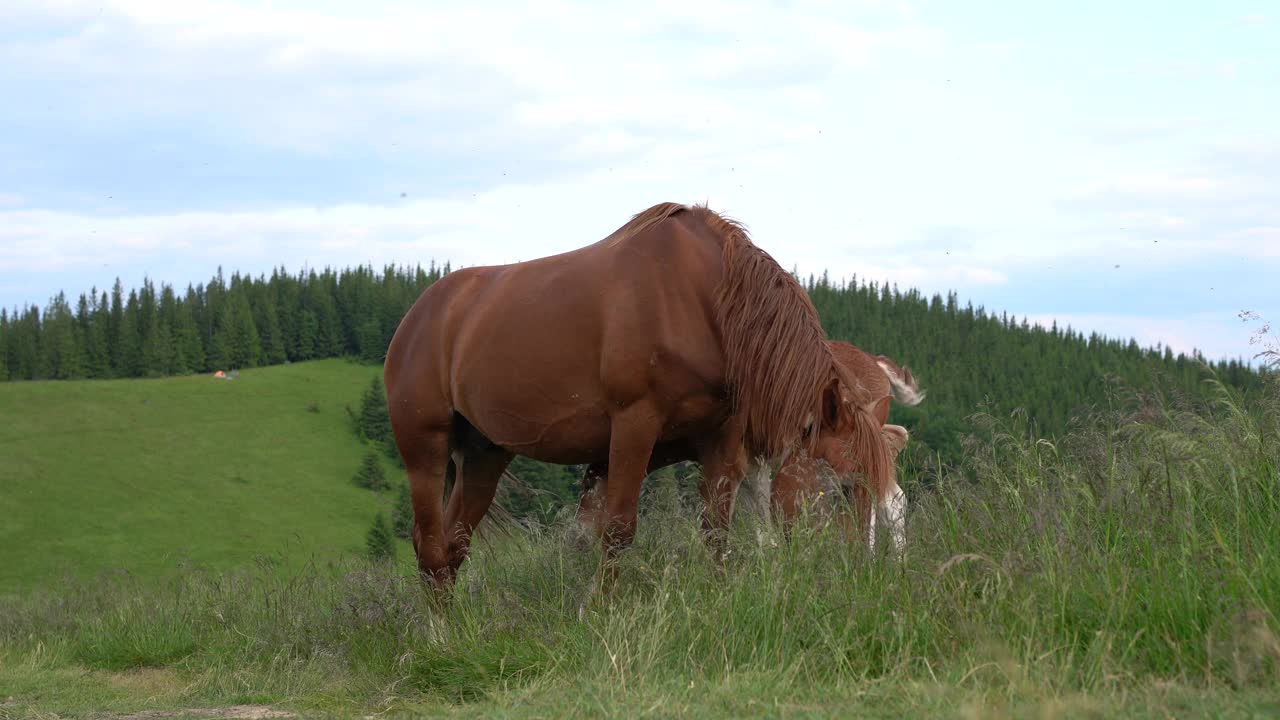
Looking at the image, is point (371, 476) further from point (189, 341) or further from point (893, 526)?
point (893, 526)

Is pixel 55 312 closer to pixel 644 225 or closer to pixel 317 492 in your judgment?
pixel 317 492

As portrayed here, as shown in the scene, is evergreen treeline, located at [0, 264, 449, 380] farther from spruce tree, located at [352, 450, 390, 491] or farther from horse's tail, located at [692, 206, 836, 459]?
horse's tail, located at [692, 206, 836, 459]

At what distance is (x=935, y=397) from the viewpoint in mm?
80312

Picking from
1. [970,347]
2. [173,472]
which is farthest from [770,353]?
[970,347]

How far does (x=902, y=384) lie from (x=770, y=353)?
436 centimetres

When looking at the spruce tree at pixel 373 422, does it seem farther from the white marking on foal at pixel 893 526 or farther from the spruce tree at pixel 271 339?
the white marking on foal at pixel 893 526

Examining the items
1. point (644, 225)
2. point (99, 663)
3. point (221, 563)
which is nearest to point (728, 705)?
point (644, 225)

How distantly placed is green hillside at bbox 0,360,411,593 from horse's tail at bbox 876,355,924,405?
4743 centimetres

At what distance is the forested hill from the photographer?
370 ft

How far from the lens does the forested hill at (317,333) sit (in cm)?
11281

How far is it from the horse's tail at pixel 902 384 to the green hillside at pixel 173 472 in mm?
47428

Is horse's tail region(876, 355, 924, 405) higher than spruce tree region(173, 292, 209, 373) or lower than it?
lower

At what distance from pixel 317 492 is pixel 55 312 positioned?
194ft

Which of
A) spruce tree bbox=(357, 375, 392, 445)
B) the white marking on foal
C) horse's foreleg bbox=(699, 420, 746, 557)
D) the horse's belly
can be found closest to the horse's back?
the horse's belly
